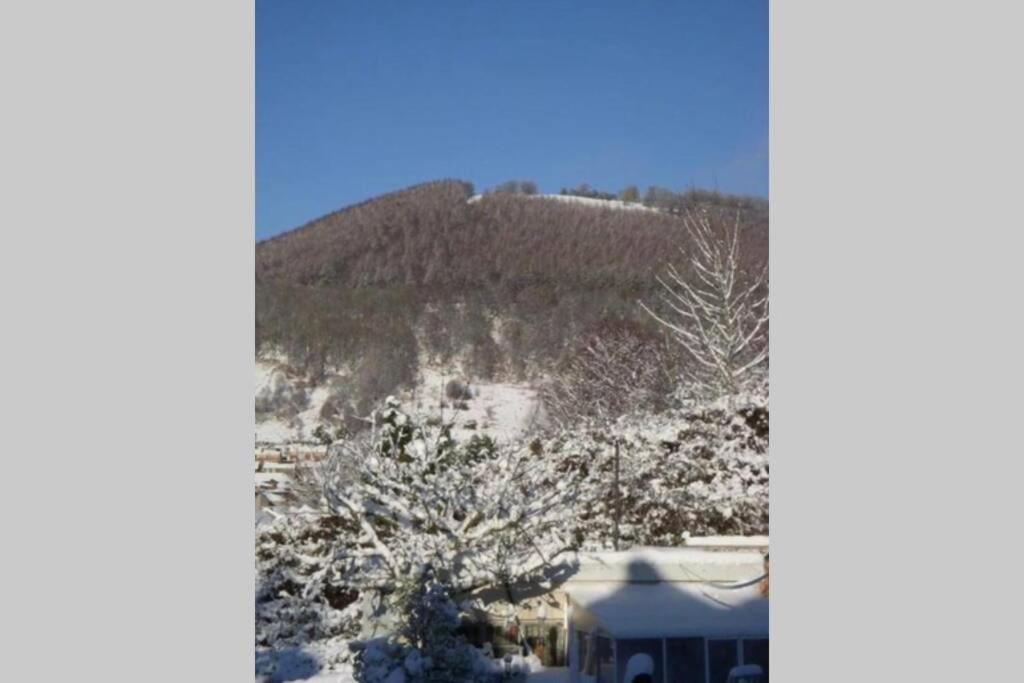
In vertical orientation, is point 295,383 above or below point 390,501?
above

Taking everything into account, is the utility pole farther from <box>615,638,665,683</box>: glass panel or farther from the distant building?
<box>615,638,665,683</box>: glass panel

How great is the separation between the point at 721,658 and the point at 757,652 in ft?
0.74

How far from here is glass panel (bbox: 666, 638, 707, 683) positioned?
19.9 feet

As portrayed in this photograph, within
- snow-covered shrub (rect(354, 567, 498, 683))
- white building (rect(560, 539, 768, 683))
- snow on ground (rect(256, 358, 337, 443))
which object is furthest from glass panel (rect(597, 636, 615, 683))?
snow on ground (rect(256, 358, 337, 443))

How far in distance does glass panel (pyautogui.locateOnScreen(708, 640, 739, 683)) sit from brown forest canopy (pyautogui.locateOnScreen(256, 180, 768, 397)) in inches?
70.7

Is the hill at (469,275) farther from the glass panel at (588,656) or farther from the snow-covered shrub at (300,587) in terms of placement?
the glass panel at (588,656)

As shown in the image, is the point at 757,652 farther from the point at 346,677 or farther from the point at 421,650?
the point at 346,677

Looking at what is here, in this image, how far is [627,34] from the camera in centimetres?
→ 693

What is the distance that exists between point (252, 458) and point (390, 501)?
79 cm

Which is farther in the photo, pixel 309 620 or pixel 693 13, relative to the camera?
pixel 693 13

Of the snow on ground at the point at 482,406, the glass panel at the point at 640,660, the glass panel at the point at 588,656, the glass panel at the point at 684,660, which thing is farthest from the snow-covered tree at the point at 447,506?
the glass panel at the point at 684,660

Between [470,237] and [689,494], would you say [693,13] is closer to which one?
[470,237]

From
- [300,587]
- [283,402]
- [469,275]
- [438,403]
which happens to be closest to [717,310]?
[469,275]

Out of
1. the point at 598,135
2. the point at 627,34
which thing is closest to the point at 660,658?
the point at 598,135
